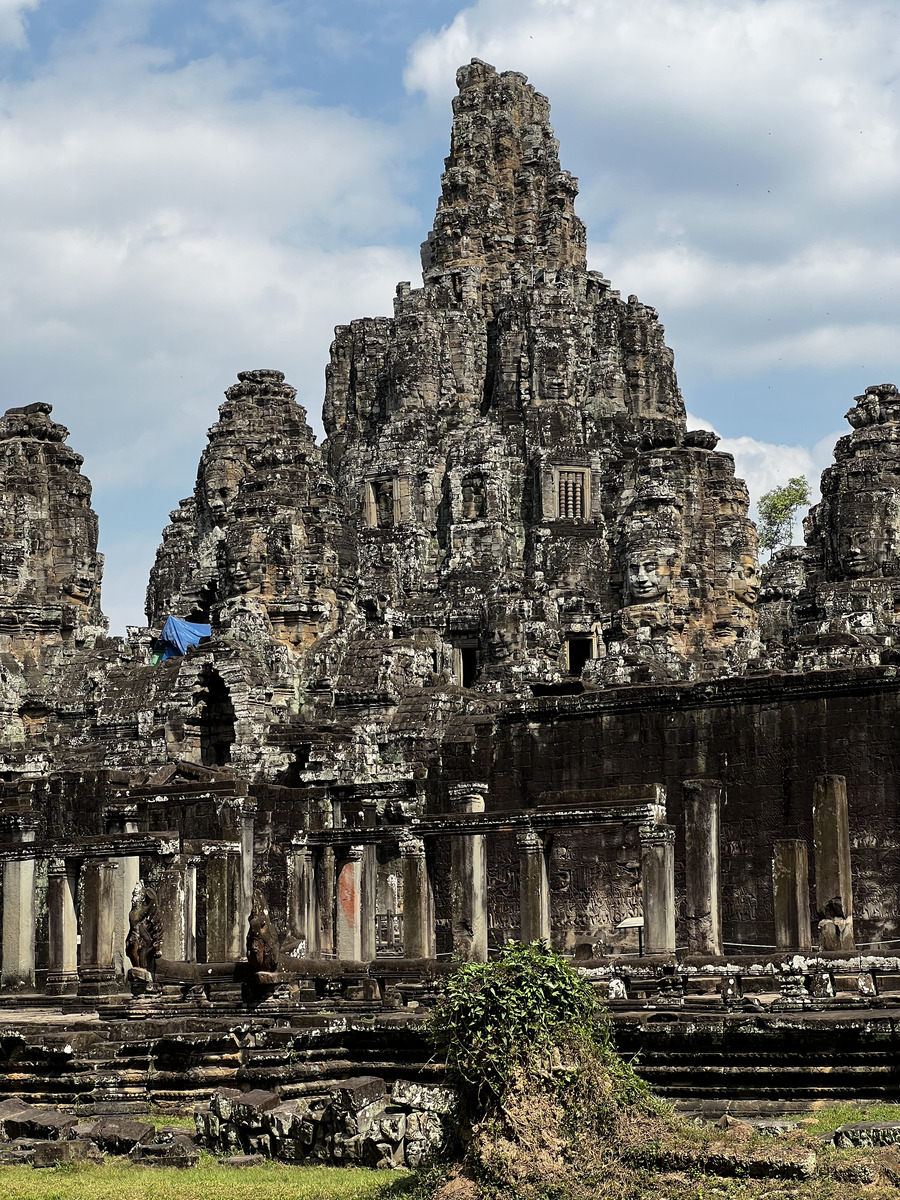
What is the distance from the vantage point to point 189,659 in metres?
42.0

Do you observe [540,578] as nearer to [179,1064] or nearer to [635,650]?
[635,650]

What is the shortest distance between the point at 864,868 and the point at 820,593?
1597 cm

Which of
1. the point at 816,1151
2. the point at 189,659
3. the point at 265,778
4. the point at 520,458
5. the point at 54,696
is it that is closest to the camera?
the point at 816,1151

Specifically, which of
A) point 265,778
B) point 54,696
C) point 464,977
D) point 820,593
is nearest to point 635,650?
point 820,593

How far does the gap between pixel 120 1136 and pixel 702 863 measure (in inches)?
459

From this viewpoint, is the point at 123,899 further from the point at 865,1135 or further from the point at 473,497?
the point at 473,497

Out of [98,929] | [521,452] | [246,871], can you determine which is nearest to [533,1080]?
[98,929]

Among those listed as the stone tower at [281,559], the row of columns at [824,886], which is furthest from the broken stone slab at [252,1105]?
the stone tower at [281,559]

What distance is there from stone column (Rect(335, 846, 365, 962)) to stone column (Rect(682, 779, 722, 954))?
5.73 meters

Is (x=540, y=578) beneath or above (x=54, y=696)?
above

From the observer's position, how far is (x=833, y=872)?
2586 cm

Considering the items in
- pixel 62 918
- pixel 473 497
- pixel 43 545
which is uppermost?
pixel 473 497

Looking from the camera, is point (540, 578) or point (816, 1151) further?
point (540, 578)

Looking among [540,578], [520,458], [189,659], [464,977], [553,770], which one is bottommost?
[464,977]
